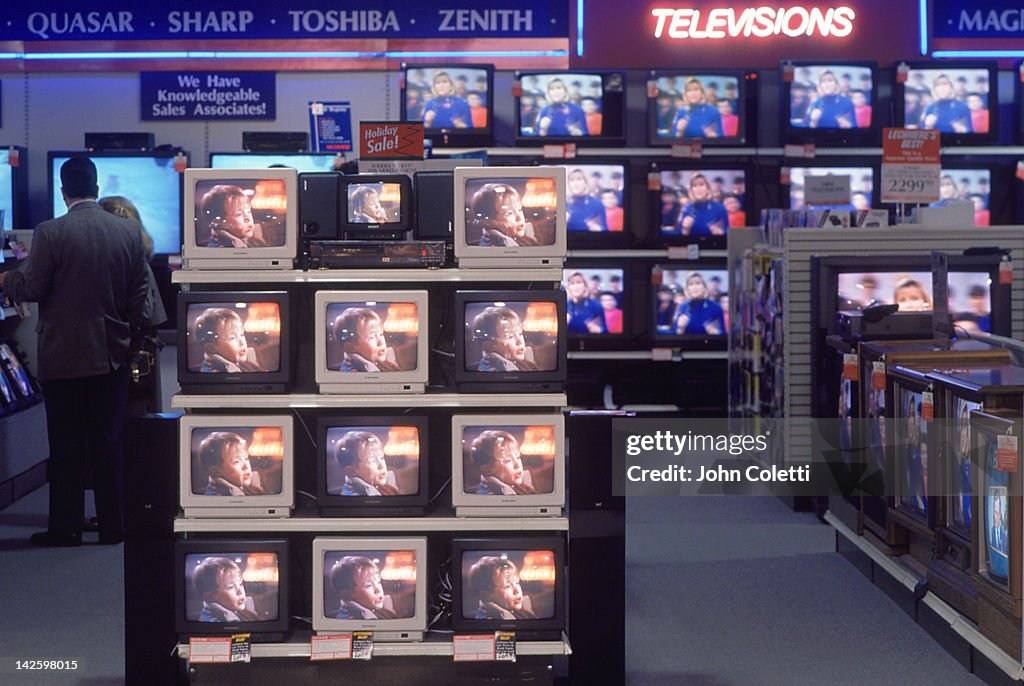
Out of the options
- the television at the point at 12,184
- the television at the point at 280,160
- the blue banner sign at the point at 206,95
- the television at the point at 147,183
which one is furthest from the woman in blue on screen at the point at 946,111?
the television at the point at 12,184

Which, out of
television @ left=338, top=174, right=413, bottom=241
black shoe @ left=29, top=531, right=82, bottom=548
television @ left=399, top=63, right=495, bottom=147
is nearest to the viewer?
television @ left=338, top=174, right=413, bottom=241

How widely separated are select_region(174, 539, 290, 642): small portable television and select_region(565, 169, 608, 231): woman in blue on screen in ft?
15.0

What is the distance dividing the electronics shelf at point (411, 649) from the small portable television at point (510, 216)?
1.20 m

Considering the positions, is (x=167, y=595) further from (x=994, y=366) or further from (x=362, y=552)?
(x=994, y=366)

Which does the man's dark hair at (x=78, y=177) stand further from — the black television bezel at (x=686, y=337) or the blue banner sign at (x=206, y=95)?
the black television bezel at (x=686, y=337)

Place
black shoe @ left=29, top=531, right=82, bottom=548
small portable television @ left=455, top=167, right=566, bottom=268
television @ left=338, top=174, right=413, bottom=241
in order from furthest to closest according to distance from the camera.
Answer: black shoe @ left=29, top=531, right=82, bottom=548, television @ left=338, top=174, right=413, bottom=241, small portable television @ left=455, top=167, right=566, bottom=268

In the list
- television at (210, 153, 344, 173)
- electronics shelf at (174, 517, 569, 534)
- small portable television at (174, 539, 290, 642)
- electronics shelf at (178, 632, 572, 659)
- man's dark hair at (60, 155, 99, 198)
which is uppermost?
television at (210, 153, 344, 173)

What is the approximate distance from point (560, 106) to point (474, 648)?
16.0ft

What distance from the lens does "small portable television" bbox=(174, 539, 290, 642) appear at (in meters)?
4.10

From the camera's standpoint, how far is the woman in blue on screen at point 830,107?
8234 mm

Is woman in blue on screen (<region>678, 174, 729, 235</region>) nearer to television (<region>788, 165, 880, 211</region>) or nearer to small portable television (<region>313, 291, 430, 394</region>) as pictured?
television (<region>788, 165, 880, 211</region>)

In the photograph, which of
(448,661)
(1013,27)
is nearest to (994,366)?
(448,661)

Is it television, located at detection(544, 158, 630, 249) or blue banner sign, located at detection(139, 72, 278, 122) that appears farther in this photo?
blue banner sign, located at detection(139, 72, 278, 122)

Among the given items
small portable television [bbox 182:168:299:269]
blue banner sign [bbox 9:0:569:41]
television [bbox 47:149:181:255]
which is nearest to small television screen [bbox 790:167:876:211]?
blue banner sign [bbox 9:0:569:41]
